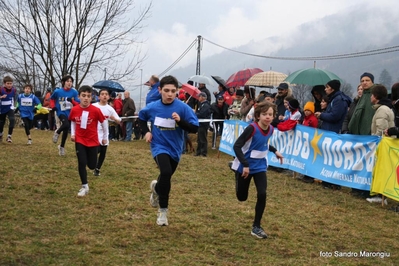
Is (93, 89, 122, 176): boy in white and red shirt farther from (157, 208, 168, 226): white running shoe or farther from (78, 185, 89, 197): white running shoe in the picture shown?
(157, 208, 168, 226): white running shoe

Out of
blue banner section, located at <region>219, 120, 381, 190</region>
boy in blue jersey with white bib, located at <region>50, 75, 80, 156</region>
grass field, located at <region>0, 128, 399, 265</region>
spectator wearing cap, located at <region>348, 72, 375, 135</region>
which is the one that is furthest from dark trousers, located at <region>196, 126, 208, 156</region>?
spectator wearing cap, located at <region>348, 72, 375, 135</region>

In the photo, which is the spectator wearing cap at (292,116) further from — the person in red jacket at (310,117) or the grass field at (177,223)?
the grass field at (177,223)

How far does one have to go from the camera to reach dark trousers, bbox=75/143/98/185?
26.3 feet

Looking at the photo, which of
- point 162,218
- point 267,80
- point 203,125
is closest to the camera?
point 162,218

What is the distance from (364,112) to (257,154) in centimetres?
435

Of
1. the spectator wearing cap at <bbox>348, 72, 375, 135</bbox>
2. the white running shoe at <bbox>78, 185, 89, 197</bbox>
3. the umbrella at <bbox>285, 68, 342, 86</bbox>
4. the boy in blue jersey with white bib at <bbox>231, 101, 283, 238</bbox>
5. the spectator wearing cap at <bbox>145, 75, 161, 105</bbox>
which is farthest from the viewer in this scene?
the umbrella at <bbox>285, 68, 342, 86</bbox>

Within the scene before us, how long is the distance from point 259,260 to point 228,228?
1.31 metres

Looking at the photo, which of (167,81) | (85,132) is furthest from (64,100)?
(167,81)

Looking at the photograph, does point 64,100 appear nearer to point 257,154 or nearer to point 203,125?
point 203,125

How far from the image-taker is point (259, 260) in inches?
206

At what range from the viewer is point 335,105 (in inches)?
415

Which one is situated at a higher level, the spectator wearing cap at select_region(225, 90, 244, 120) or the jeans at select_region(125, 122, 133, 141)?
the spectator wearing cap at select_region(225, 90, 244, 120)

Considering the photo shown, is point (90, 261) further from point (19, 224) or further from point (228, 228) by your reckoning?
point (228, 228)

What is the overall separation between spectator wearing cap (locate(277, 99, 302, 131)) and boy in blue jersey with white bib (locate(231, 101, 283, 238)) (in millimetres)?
5587
